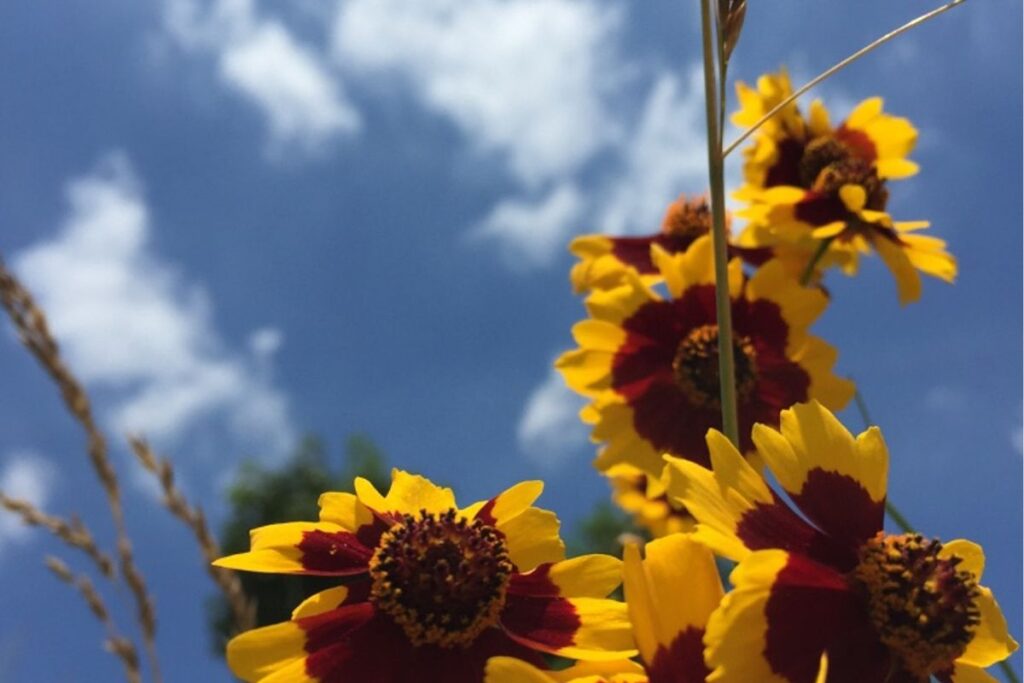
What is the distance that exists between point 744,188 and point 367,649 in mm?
1205

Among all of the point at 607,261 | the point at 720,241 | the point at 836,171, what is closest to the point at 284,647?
the point at 720,241

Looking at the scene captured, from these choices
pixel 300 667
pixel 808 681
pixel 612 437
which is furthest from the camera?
pixel 612 437

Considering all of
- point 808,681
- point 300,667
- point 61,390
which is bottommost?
point 808,681

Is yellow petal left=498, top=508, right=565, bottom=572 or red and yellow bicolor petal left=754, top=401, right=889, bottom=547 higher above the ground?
yellow petal left=498, top=508, right=565, bottom=572

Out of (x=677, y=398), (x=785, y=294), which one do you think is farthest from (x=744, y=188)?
(x=677, y=398)

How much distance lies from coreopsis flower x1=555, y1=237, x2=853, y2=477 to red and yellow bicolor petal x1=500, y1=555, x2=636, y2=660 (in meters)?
0.73

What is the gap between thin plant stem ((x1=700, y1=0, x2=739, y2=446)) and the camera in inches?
26.0

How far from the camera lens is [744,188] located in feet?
5.64

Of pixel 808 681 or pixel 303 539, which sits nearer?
pixel 808 681

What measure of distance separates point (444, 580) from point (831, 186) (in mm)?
1125

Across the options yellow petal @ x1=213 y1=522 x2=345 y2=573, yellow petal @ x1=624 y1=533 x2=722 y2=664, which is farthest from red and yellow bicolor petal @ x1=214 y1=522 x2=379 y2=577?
yellow petal @ x1=624 y1=533 x2=722 y2=664

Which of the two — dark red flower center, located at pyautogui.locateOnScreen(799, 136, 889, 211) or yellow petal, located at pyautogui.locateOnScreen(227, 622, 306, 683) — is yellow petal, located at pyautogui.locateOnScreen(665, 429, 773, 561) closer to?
yellow petal, located at pyautogui.locateOnScreen(227, 622, 306, 683)

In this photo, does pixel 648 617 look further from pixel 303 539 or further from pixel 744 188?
pixel 744 188

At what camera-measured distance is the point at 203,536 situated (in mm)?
1503
